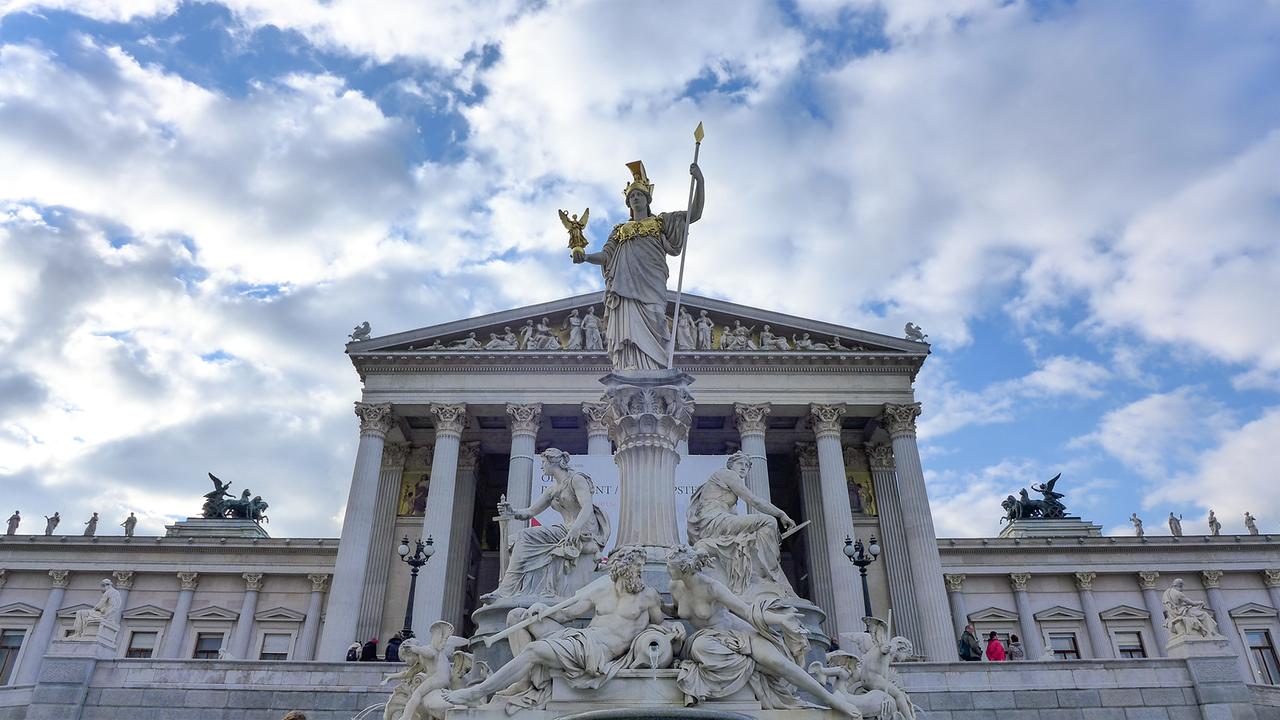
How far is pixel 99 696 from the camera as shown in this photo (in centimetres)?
1591

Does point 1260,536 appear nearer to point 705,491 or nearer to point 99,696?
point 705,491

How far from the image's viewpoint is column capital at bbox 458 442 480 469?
3872 centimetres

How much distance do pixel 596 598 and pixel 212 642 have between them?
42199mm

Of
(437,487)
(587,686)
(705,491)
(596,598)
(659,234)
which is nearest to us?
(587,686)

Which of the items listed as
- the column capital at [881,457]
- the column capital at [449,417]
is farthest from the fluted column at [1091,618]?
the column capital at [449,417]

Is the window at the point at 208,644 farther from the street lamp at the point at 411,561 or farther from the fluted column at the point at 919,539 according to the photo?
the fluted column at the point at 919,539

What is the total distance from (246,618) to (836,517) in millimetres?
28778

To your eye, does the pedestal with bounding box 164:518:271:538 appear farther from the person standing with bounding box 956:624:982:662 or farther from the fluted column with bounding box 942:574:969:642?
the person standing with bounding box 956:624:982:662

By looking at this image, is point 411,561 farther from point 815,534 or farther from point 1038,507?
point 1038,507

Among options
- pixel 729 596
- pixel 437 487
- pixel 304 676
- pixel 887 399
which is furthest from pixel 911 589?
pixel 729 596

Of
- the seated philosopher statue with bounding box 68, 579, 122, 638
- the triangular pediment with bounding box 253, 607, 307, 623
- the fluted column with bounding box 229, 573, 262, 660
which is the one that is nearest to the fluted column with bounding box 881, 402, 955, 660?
the seated philosopher statue with bounding box 68, 579, 122, 638

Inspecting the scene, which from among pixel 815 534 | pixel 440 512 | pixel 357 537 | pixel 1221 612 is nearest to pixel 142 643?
pixel 357 537

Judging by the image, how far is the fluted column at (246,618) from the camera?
4128 cm

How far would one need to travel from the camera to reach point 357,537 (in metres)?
33.2
